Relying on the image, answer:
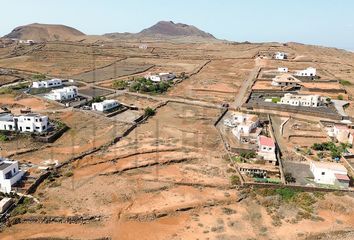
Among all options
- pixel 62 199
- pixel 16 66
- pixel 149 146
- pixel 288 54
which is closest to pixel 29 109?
pixel 149 146

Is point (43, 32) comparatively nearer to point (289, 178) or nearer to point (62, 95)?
point (62, 95)

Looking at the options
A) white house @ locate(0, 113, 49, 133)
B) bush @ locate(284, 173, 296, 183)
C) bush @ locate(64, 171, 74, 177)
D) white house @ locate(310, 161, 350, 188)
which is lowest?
bush @ locate(64, 171, 74, 177)

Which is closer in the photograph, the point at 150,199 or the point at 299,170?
the point at 150,199

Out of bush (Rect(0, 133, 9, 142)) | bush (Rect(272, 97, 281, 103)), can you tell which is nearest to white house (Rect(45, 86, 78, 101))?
bush (Rect(0, 133, 9, 142))

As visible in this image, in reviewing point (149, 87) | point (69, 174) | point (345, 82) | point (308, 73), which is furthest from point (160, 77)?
point (69, 174)

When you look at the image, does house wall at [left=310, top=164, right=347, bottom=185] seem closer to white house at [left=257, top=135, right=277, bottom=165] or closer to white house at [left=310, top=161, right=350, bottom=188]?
white house at [left=310, top=161, right=350, bottom=188]

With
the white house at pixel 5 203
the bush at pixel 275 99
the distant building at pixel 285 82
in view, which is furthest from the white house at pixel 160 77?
the white house at pixel 5 203

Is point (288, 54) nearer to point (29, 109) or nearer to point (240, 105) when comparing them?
point (240, 105)

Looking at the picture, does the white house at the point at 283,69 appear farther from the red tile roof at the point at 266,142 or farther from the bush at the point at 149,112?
the red tile roof at the point at 266,142
